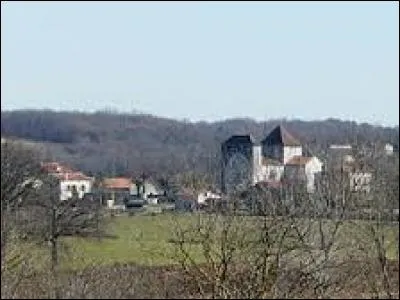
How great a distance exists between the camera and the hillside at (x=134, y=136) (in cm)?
3461

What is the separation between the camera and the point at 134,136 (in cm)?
6175

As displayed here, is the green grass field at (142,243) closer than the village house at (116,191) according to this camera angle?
Yes

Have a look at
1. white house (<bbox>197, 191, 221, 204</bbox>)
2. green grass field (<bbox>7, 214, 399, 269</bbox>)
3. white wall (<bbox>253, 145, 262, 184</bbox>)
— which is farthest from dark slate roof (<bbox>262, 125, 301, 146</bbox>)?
white house (<bbox>197, 191, 221, 204</bbox>)

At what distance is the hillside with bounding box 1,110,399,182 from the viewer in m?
34.6

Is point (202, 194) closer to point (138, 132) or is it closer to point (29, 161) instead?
point (29, 161)

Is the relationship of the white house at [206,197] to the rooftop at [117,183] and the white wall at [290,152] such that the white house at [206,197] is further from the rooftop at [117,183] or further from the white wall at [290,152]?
the white wall at [290,152]

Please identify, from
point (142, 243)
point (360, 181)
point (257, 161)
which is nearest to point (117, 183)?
point (257, 161)

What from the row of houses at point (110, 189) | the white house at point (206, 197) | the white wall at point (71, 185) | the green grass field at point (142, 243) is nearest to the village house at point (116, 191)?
the row of houses at point (110, 189)

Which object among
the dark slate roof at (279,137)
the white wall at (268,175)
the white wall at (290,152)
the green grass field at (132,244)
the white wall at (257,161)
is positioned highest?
the dark slate roof at (279,137)

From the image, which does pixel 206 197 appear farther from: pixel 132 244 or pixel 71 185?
pixel 71 185

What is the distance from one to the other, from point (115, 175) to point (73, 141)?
15475 mm

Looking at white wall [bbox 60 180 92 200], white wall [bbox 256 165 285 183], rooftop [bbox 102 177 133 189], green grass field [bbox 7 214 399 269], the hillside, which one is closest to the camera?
green grass field [bbox 7 214 399 269]

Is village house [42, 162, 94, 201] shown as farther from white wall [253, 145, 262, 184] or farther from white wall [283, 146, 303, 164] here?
white wall [283, 146, 303, 164]

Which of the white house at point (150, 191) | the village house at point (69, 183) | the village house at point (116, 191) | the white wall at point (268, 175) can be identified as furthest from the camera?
the village house at point (116, 191)
